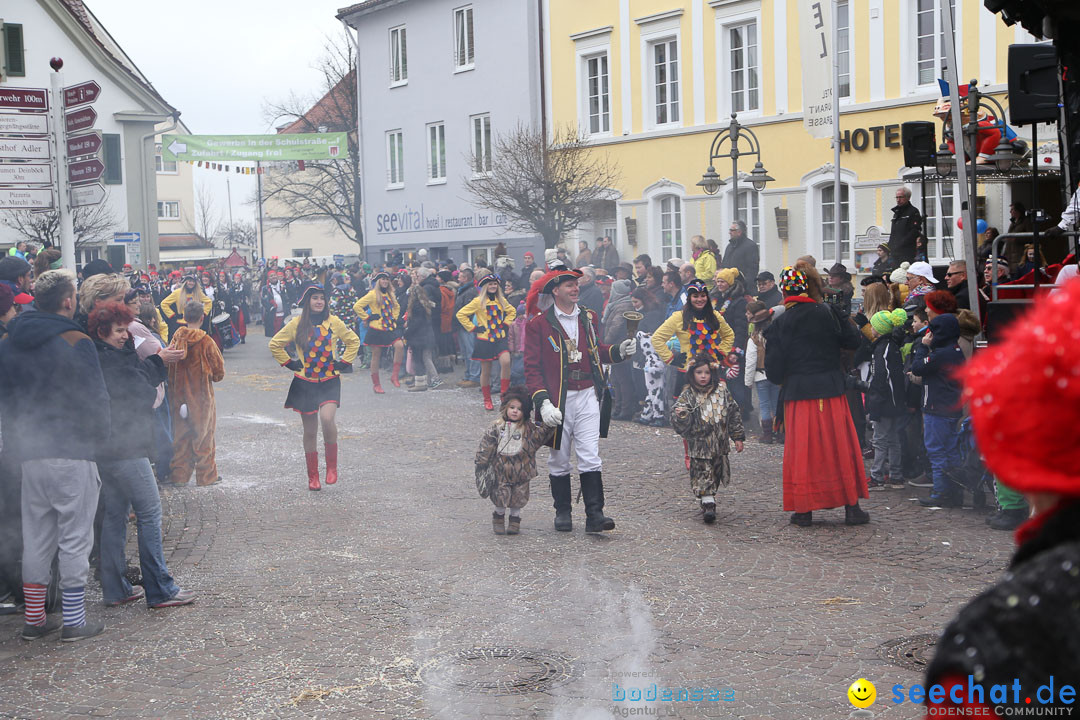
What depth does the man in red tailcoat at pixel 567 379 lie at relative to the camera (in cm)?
866

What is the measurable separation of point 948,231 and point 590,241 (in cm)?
1116

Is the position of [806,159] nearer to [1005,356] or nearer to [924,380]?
[924,380]

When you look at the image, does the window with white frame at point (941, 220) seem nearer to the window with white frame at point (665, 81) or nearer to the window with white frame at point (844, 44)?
the window with white frame at point (844, 44)

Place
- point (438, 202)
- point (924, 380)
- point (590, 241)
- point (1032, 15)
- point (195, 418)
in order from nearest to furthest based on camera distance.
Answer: point (1032, 15)
point (924, 380)
point (195, 418)
point (590, 241)
point (438, 202)

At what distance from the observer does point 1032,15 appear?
23.7 ft

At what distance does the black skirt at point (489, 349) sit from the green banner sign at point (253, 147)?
17.5m

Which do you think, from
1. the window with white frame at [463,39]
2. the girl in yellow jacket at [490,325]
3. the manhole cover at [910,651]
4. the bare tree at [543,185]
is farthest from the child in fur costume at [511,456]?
the window with white frame at [463,39]

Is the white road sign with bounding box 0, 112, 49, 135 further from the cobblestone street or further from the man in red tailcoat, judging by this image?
the man in red tailcoat

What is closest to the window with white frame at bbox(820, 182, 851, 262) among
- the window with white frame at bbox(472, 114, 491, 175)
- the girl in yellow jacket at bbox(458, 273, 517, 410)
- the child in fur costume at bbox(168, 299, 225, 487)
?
the girl in yellow jacket at bbox(458, 273, 517, 410)

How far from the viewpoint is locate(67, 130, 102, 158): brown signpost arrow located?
34.8 feet

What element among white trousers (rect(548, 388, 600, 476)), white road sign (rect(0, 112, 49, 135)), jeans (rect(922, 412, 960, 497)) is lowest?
jeans (rect(922, 412, 960, 497))

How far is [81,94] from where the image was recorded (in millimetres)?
10766

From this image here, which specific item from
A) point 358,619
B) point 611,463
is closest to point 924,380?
point 611,463

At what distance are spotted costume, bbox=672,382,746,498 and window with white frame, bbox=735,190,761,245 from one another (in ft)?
53.0
